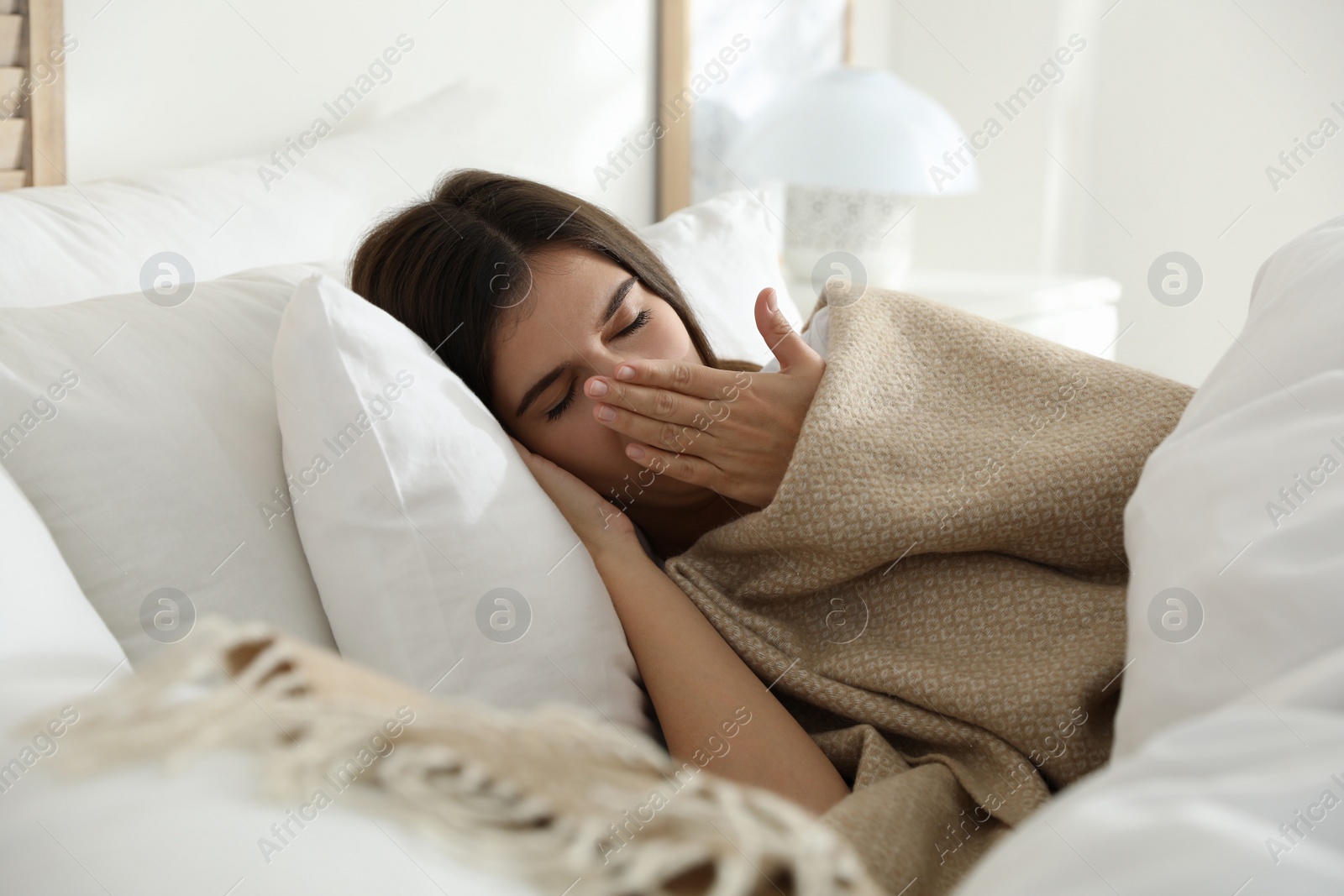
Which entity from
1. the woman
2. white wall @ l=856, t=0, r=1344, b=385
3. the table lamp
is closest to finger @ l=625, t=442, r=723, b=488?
A: the woman

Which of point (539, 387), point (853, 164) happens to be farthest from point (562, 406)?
point (853, 164)

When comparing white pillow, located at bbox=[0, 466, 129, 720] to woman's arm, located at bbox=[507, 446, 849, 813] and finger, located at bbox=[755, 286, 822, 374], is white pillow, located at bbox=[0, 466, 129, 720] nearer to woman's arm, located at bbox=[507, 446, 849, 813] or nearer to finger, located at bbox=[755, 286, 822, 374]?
woman's arm, located at bbox=[507, 446, 849, 813]

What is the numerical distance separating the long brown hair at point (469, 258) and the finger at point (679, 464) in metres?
0.16

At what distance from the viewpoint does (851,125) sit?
1887 millimetres

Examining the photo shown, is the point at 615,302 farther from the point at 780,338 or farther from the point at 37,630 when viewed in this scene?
the point at 37,630

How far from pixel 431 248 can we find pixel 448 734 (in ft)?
2.17

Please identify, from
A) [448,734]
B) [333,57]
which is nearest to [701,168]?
[333,57]

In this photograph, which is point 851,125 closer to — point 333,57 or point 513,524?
point 333,57

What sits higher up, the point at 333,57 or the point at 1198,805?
the point at 333,57

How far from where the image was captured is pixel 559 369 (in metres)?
0.91

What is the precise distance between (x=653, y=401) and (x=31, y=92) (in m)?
0.68

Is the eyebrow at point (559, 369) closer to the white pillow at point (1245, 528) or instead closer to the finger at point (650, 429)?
the finger at point (650, 429)

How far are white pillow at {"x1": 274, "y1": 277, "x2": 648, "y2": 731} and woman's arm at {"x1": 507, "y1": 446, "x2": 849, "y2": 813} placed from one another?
7 centimetres

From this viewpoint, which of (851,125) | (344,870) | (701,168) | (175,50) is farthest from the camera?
(701,168)
